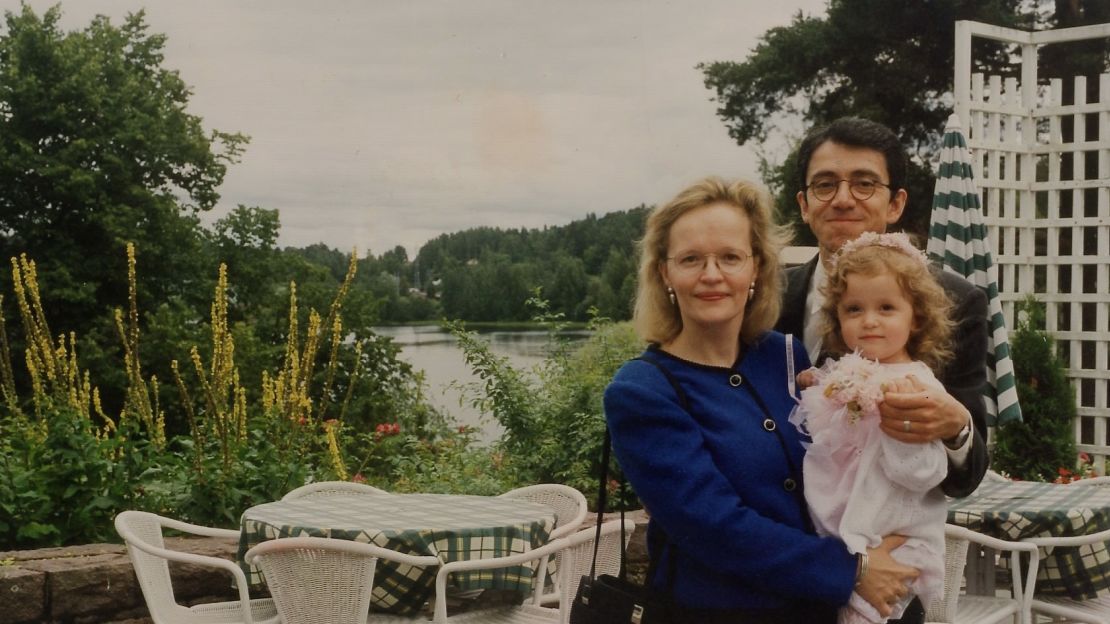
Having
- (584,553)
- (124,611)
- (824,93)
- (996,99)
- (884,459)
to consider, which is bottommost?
(124,611)

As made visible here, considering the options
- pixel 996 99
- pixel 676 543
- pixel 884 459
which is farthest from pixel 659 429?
pixel 996 99

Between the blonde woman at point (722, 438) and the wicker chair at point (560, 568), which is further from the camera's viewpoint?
the wicker chair at point (560, 568)

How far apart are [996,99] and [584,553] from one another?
568 cm

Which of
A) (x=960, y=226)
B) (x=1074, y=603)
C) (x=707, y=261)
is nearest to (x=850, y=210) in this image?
(x=707, y=261)

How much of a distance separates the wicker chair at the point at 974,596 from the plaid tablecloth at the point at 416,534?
1109 mm

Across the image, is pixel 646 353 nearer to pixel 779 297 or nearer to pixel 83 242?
pixel 779 297

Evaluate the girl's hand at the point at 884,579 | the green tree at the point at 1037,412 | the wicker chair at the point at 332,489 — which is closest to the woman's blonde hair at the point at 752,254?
the girl's hand at the point at 884,579

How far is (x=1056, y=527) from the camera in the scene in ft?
11.6

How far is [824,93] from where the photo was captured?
18.5 metres

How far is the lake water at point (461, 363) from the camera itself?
21.2ft

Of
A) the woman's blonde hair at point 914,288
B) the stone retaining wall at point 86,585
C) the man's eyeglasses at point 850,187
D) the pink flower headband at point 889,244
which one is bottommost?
the stone retaining wall at point 86,585

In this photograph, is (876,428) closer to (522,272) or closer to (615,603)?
(615,603)

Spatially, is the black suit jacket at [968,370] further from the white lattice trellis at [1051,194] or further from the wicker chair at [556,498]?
the white lattice trellis at [1051,194]

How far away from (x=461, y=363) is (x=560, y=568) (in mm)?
3384
